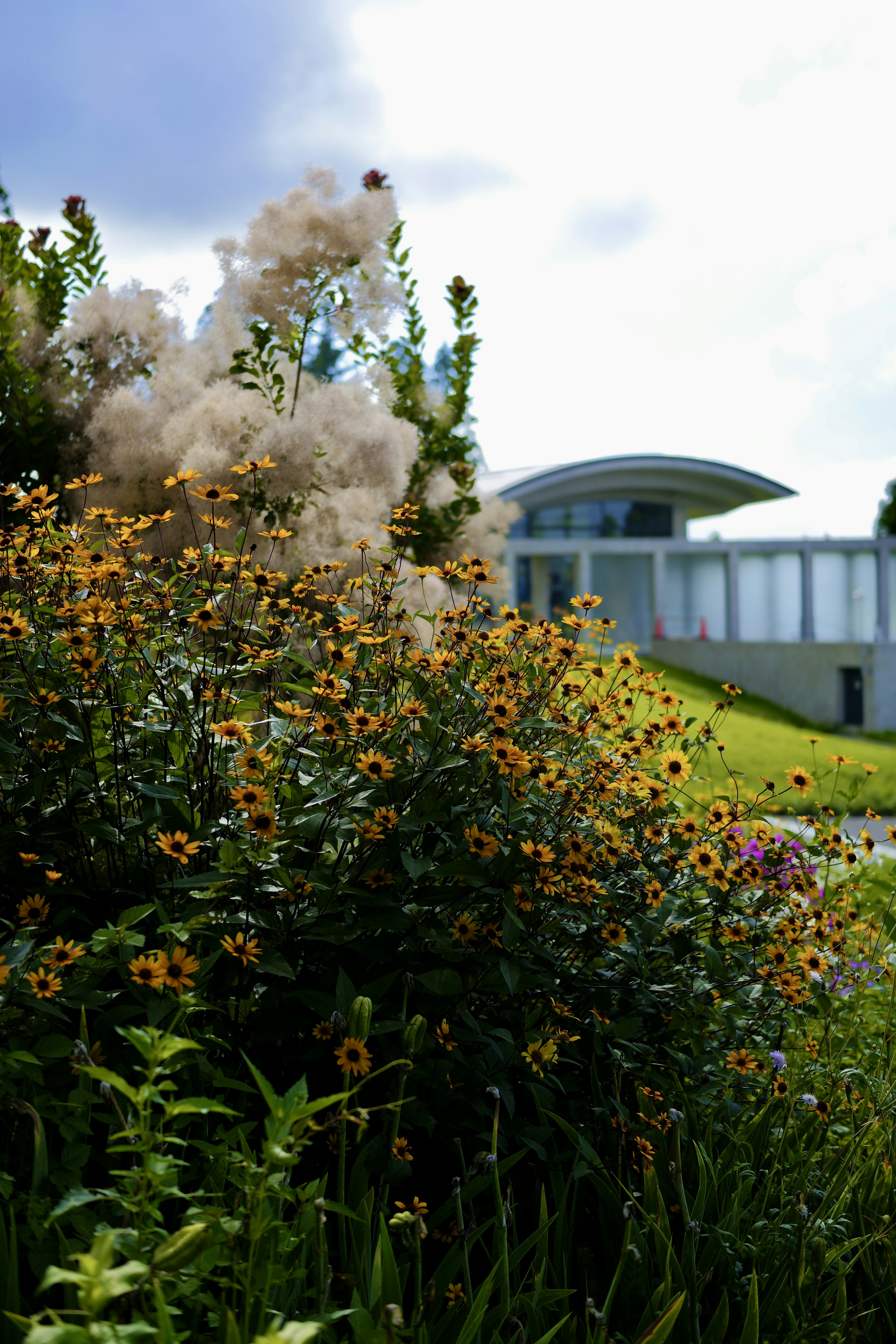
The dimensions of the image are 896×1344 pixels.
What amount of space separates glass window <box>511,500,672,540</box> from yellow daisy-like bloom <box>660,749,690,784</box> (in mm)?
28910

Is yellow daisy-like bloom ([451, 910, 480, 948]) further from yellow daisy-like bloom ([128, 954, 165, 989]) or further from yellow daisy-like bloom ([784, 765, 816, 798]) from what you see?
yellow daisy-like bloom ([784, 765, 816, 798])

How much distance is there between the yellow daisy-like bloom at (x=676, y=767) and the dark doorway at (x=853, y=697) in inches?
835

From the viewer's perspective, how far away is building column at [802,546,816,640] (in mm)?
29562

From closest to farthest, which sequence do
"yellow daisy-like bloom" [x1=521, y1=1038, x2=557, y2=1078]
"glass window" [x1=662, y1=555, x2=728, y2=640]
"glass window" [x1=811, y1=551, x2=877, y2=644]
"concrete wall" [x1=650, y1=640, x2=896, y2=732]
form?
"yellow daisy-like bloom" [x1=521, y1=1038, x2=557, y2=1078], "concrete wall" [x1=650, y1=640, x2=896, y2=732], "glass window" [x1=662, y1=555, x2=728, y2=640], "glass window" [x1=811, y1=551, x2=877, y2=644]

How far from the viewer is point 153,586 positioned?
2510 millimetres

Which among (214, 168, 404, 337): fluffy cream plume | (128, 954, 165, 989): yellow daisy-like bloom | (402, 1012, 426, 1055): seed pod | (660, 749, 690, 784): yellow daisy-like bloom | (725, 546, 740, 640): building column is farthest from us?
(725, 546, 740, 640): building column

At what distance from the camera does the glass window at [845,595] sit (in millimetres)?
30188

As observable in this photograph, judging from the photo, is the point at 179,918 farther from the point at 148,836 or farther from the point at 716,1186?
the point at 716,1186

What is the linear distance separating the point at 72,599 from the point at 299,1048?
3.66 ft

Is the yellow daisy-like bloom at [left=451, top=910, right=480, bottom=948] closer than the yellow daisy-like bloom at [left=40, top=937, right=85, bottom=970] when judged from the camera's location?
No

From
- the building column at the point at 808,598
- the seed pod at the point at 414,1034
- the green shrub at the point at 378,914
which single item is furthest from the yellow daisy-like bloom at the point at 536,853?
the building column at the point at 808,598

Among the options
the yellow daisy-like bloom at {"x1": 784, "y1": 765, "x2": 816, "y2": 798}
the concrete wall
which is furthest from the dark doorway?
the yellow daisy-like bloom at {"x1": 784, "y1": 765, "x2": 816, "y2": 798}

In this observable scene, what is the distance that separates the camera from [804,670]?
22953 mm

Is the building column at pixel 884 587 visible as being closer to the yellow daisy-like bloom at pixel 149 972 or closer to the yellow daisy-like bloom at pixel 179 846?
the yellow daisy-like bloom at pixel 179 846
